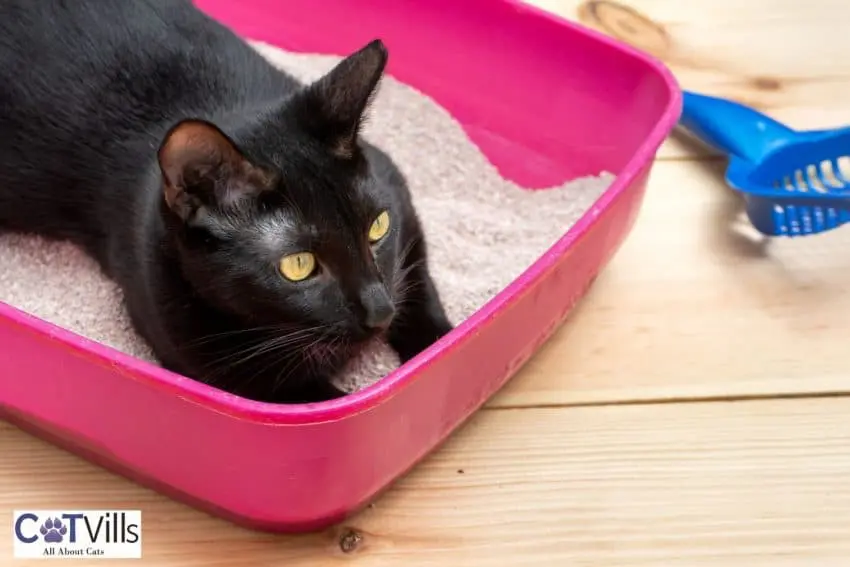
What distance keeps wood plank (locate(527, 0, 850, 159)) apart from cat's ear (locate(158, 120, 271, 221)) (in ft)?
2.13

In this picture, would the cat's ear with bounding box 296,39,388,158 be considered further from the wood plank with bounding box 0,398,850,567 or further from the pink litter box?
the wood plank with bounding box 0,398,850,567

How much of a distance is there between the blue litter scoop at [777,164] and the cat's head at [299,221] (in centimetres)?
50

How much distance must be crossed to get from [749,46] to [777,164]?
294 millimetres

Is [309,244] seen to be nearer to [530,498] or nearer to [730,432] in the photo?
[530,498]

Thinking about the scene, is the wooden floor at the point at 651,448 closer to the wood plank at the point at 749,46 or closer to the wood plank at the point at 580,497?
the wood plank at the point at 580,497

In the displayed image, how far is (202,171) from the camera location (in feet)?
2.16

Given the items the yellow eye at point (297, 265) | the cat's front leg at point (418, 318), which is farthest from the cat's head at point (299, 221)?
the cat's front leg at point (418, 318)

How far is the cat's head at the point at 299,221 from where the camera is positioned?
69cm

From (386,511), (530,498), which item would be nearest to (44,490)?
(386,511)

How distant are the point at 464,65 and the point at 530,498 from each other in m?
0.55

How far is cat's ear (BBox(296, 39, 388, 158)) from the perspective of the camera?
0.68 metres

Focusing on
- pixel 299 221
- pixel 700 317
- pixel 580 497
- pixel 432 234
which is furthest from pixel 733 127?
pixel 299 221

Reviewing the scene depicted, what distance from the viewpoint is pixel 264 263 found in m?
0.71

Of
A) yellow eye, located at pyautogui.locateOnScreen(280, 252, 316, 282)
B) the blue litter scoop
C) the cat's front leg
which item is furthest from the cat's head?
the blue litter scoop
